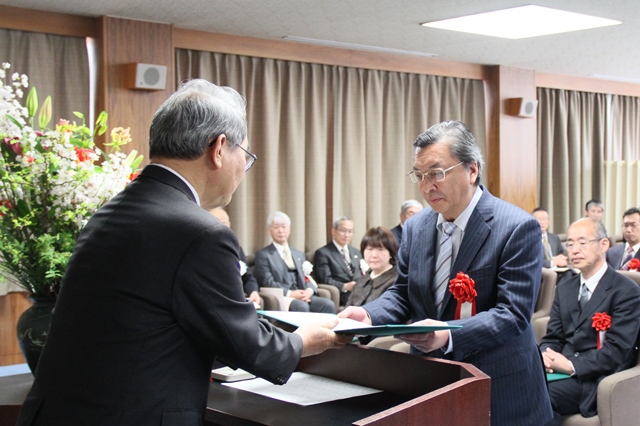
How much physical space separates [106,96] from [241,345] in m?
5.31

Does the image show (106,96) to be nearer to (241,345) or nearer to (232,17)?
(232,17)

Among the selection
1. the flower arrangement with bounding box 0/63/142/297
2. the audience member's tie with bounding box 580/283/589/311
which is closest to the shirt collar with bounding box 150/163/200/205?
the flower arrangement with bounding box 0/63/142/297

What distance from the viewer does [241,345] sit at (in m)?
1.65

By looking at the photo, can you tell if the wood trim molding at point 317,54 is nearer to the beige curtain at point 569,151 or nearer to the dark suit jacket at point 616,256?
the beige curtain at point 569,151

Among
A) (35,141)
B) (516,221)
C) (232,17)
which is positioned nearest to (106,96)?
(232,17)

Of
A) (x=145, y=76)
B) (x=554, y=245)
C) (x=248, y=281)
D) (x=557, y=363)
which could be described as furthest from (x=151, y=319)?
(x=554, y=245)

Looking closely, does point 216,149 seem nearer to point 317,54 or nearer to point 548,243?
point 317,54

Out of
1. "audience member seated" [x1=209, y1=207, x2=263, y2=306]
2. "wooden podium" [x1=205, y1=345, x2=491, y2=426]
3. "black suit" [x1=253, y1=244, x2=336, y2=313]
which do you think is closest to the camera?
"wooden podium" [x1=205, y1=345, x2=491, y2=426]

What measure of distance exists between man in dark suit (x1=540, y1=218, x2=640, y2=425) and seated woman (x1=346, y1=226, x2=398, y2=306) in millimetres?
1636

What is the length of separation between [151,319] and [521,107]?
865 centimetres

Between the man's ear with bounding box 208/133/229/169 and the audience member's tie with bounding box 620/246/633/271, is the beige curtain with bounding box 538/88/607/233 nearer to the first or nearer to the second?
the audience member's tie with bounding box 620/246/633/271

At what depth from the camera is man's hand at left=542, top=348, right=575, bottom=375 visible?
4.08 meters

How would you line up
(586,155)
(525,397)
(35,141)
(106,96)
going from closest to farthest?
1. (525,397)
2. (35,141)
3. (106,96)
4. (586,155)

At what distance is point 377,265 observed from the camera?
19.5 feet
